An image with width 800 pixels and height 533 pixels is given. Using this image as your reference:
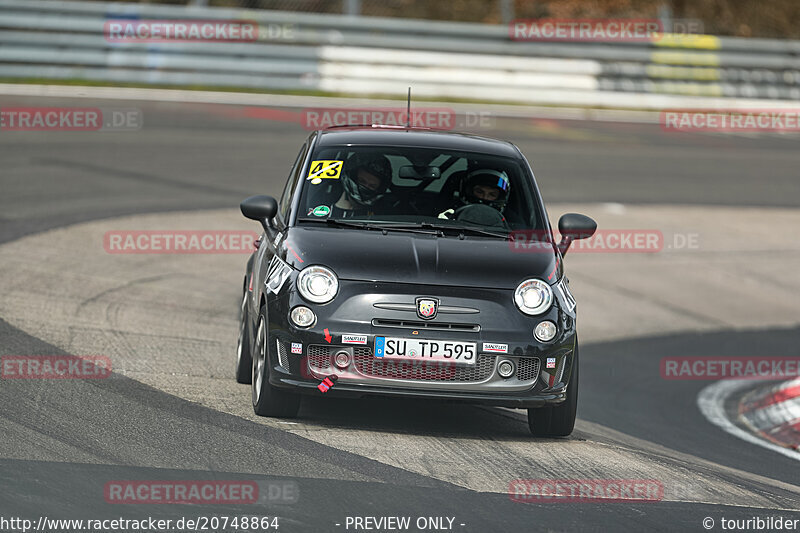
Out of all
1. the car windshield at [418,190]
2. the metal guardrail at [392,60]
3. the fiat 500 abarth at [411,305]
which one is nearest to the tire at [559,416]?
the fiat 500 abarth at [411,305]

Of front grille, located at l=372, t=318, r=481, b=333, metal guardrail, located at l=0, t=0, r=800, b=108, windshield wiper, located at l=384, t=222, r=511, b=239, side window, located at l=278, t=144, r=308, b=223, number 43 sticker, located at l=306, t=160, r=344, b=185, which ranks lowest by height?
front grille, located at l=372, t=318, r=481, b=333

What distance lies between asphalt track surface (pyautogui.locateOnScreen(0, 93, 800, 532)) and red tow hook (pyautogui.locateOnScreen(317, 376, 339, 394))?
25 cm

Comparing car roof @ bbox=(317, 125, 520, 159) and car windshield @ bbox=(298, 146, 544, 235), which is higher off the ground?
car roof @ bbox=(317, 125, 520, 159)

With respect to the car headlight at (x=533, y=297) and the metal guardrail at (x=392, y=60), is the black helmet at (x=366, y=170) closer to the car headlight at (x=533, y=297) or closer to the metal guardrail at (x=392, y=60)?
the car headlight at (x=533, y=297)

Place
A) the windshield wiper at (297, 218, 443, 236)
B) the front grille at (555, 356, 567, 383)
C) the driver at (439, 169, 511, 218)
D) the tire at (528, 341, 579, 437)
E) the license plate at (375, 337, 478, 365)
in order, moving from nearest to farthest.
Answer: the license plate at (375, 337, 478, 365) → the front grille at (555, 356, 567, 383) → the tire at (528, 341, 579, 437) → the windshield wiper at (297, 218, 443, 236) → the driver at (439, 169, 511, 218)

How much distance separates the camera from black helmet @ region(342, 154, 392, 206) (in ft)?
25.9

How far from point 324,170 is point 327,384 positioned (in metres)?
1.67

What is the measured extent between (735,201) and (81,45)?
11.1 metres

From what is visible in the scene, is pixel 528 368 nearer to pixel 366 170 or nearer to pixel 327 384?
pixel 327 384

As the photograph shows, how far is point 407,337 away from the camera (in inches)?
269

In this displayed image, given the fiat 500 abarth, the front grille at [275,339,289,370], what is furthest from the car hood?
the front grille at [275,339,289,370]

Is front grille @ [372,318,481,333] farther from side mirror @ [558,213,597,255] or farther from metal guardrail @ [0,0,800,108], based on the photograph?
metal guardrail @ [0,0,800,108]

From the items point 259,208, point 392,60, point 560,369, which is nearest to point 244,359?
point 259,208

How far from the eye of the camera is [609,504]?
598 centimetres
